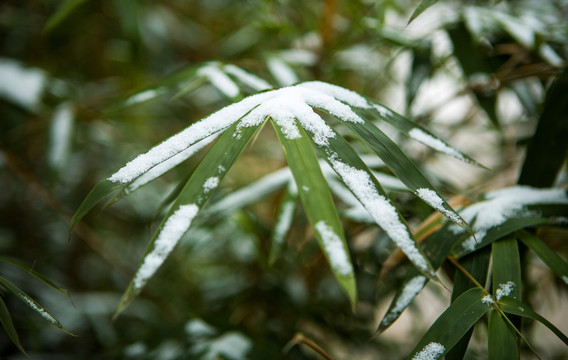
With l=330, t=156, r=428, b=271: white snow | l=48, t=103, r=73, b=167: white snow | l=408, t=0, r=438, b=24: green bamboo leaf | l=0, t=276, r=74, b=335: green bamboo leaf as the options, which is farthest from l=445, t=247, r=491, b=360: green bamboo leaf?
l=48, t=103, r=73, b=167: white snow

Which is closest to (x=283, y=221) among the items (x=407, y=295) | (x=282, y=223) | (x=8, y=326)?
(x=282, y=223)

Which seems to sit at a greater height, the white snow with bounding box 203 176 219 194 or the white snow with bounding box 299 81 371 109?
the white snow with bounding box 299 81 371 109

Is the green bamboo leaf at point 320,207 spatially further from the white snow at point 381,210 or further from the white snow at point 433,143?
the white snow at point 433,143

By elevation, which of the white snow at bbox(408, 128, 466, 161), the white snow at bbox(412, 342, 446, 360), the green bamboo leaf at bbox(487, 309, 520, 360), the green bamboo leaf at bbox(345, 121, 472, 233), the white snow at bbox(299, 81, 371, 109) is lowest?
the white snow at bbox(412, 342, 446, 360)

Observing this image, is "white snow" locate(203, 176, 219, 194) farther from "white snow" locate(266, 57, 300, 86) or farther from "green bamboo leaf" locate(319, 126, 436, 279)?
"white snow" locate(266, 57, 300, 86)

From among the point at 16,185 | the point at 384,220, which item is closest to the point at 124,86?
the point at 16,185

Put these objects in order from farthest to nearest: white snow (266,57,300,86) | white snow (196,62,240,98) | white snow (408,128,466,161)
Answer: white snow (266,57,300,86), white snow (196,62,240,98), white snow (408,128,466,161)
